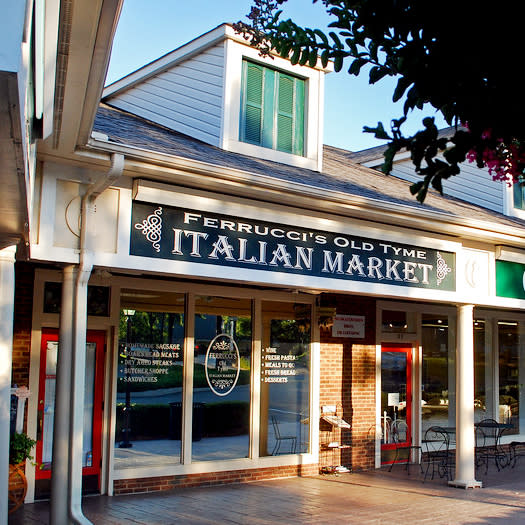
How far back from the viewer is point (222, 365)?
36.5ft

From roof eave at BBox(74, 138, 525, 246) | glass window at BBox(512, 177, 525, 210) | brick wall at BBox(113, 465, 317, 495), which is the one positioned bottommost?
brick wall at BBox(113, 465, 317, 495)

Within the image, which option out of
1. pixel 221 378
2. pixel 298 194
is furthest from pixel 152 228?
pixel 221 378

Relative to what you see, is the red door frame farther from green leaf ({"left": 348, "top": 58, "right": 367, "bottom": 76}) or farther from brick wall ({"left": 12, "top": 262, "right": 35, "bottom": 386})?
green leaf ({"left": 348, "top": 58, "right": 367, "bottom": 76})

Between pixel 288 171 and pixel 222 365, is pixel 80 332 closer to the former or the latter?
pixel 222 365

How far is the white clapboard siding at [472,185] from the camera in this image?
51.3 ft

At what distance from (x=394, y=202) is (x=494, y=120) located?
25.3ft

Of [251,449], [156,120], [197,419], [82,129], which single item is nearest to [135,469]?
[197,419]

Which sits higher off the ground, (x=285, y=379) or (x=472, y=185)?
(x=472, y=185)

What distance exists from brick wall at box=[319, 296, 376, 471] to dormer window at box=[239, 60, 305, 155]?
274 centimetres

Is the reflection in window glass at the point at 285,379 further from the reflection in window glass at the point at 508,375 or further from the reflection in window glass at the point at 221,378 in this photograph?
the reflection in window glass at the point at 508,375

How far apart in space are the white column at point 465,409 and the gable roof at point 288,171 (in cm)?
161

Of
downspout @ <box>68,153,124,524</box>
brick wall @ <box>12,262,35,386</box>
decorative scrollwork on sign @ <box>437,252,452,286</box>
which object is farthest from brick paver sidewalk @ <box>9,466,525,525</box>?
decorative scrollwork on sign @ <box>437,252,452,286</box>

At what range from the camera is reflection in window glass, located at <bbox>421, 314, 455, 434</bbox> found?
1449cm

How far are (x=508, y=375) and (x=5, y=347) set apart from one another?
12.5m
